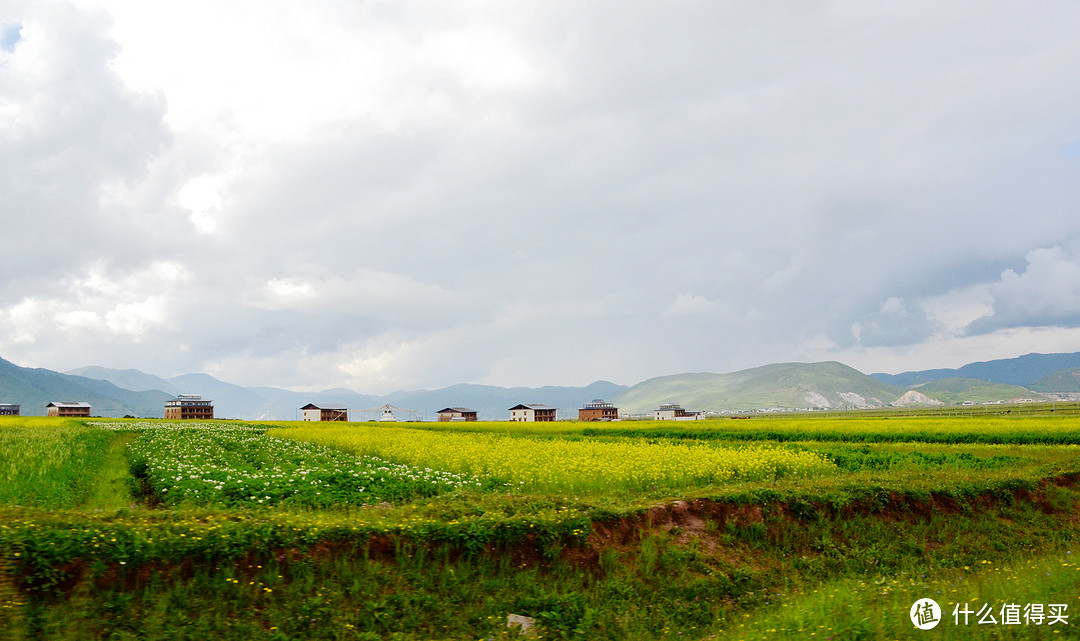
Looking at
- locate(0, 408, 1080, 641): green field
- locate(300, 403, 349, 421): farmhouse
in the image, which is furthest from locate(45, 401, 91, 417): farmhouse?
locate(0, 408, 1080, 641): green field

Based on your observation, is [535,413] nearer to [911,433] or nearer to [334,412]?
[334,412]

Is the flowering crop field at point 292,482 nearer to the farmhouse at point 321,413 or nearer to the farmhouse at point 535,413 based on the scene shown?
the farmhouse at point 321,413

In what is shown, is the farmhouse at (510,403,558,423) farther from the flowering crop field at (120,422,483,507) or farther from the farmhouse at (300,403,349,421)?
the flowering crop field at (120,422,483,507)

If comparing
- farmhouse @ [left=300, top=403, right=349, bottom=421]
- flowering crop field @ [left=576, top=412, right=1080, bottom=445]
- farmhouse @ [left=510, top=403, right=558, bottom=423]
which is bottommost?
farmhouse @ [left=510, top=403, right=558, bottom=423]

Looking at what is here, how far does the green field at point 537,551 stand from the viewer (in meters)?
8.77

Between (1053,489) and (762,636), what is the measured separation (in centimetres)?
1744

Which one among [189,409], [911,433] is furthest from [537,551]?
[189,409]

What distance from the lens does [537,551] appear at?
12.2 m

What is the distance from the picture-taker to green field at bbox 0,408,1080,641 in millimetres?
8773

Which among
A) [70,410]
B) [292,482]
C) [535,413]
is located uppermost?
[292,482]

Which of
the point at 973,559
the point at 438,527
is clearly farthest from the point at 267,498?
the point at 973,559

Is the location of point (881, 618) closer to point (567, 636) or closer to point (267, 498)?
point (567, 636)

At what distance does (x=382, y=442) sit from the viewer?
33.2m

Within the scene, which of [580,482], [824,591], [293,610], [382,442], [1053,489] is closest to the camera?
[293,610]
